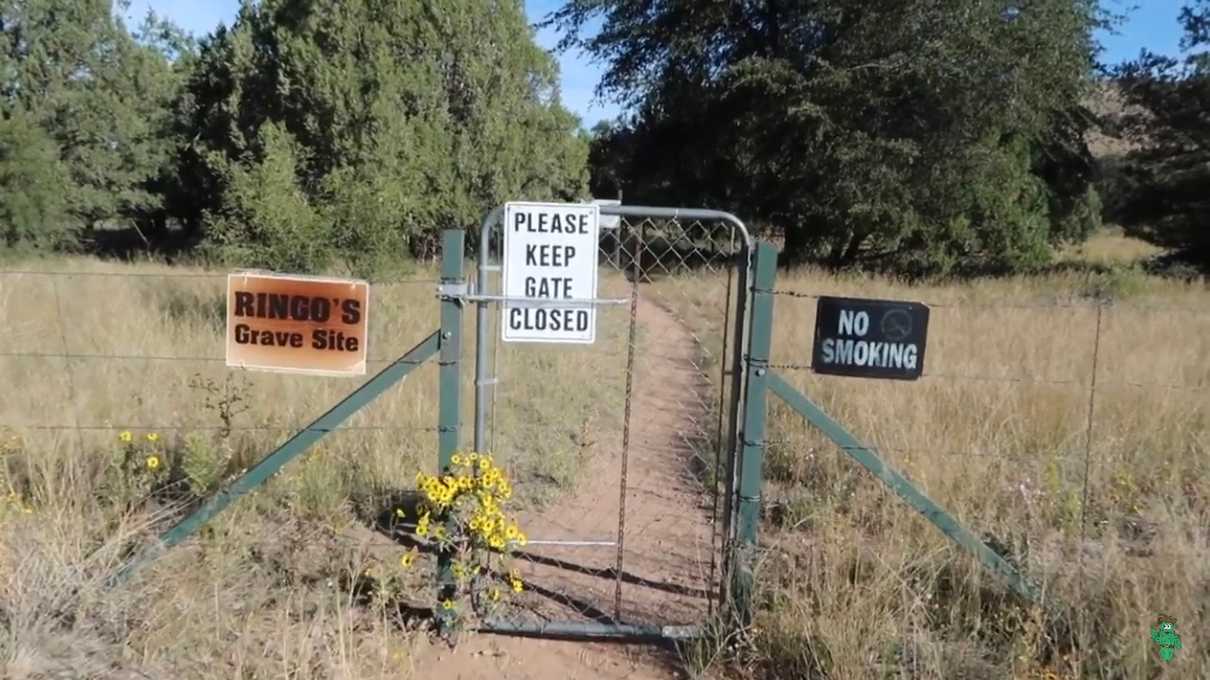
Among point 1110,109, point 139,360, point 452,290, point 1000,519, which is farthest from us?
point 1110,109

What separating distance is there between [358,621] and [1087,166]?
3365 centimetres

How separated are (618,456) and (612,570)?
2320mm

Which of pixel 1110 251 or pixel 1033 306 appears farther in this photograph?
pixel 1110 251

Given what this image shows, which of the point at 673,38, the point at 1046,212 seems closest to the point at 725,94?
the point at 673,38

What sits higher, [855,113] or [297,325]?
[855,113]

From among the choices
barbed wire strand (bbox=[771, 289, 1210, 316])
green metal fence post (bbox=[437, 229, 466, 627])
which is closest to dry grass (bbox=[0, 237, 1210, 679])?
green metal fence post (bbox=[437, 229, 466, 627])

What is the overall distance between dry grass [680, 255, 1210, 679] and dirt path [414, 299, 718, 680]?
49cm

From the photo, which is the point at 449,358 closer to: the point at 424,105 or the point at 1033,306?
the point at 1033,306

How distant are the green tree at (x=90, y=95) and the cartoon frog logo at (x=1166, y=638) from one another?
31.8m

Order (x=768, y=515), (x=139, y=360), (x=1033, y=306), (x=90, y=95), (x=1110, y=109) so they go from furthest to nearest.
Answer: (x=1110, y=109)
(x=90, y=95)
(x=139, y=360)
(x=1033, y=306)
(x=768, y=515)

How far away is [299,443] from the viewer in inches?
154

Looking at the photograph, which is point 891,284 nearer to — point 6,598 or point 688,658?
point 688,658

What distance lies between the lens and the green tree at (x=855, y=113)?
20.9 m

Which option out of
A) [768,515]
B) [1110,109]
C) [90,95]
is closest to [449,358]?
[768,515]
